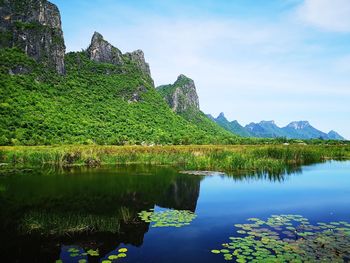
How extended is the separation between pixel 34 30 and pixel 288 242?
92.4 meters

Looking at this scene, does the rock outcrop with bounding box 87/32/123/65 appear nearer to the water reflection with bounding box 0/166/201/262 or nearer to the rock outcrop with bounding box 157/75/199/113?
the rock outcrop with bounding box 157/75/199/113

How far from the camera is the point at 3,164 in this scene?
28.9m

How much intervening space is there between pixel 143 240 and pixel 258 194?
376 inches

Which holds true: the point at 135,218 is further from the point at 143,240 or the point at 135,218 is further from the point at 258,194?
the point at 258,194

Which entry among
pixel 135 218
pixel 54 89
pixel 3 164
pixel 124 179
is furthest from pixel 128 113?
pixel 135 218

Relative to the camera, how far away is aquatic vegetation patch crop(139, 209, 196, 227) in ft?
38.6

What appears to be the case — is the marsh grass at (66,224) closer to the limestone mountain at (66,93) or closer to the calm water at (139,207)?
the calm water at (139,207)

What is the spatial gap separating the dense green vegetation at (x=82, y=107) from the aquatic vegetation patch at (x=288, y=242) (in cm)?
3906

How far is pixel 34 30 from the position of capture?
283ft

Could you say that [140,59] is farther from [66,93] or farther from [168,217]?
[168,217]

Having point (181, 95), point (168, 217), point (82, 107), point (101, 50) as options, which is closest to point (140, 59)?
point (101, 50)

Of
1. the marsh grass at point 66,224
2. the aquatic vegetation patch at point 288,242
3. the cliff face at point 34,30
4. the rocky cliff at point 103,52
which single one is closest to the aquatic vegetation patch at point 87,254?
the marsh grass at point 66,224

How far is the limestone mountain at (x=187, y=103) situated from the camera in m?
151

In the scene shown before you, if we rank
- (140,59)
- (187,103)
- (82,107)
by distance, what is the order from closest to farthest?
1. (82,107)
2. (140,59)
3. (187,103)
